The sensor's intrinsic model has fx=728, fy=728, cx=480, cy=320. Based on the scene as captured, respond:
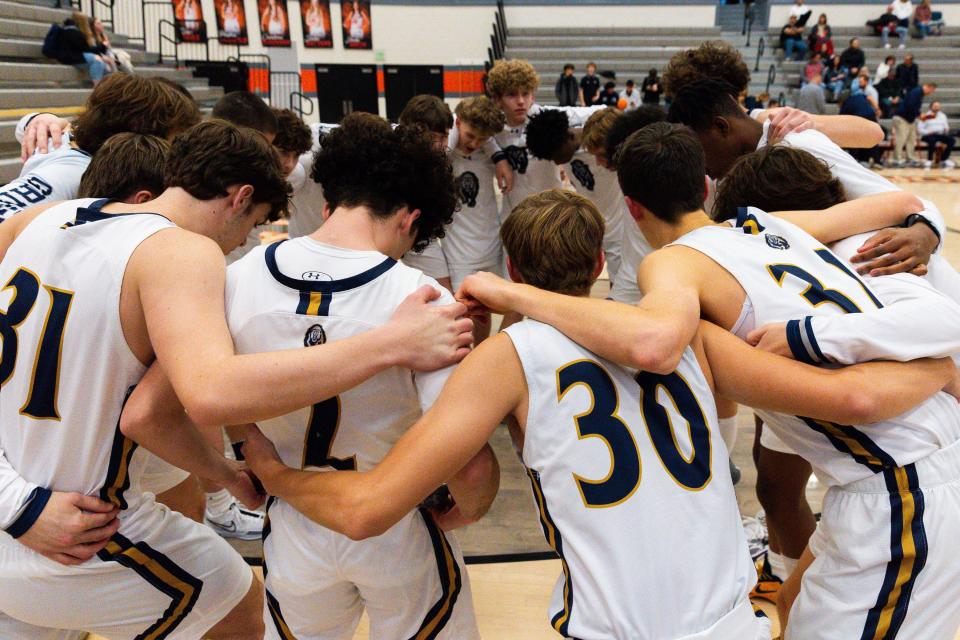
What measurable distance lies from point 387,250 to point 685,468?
2.92 ft

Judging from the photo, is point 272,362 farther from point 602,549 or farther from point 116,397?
point 602,549

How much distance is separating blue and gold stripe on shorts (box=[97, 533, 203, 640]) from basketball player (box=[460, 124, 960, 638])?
1.11m

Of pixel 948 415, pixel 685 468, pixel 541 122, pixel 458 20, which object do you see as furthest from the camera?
pixel 458 20

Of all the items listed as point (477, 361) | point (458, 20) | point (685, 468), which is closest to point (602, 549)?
point (685, 468)

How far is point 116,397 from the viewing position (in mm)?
1799

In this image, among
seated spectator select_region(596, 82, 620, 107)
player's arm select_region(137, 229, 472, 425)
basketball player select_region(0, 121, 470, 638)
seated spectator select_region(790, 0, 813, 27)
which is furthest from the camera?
seated spectator select_region(790, 0, 813, 27)

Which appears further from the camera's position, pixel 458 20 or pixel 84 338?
pixel 458 20

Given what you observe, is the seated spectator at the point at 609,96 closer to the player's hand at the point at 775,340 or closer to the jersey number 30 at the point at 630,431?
the player's hand at the point at 775,340

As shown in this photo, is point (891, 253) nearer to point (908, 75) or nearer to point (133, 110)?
point (133, 110)

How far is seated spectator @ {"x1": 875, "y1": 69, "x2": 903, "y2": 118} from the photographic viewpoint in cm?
1733

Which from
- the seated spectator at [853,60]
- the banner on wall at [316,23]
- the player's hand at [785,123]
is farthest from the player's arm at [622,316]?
the banner on wall at [316,23]

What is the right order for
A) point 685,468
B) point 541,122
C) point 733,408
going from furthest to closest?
point 541,122 < point 733,408 < point 685,468

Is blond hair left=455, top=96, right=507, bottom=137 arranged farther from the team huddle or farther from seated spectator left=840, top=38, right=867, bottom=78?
seated spectator left=840, top=38, right=867, bottom=78

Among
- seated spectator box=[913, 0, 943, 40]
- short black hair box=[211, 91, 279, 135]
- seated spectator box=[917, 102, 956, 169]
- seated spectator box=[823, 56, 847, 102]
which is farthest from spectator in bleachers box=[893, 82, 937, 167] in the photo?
short black hair box=[211, 91, 279, 135]
